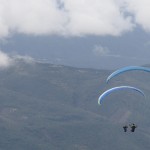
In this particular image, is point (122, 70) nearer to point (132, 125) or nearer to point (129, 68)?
point (129, 68)

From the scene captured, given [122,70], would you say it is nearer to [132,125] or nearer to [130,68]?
[130,68]

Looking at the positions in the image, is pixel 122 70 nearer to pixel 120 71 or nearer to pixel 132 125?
pixel 120 71

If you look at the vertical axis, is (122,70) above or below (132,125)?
above

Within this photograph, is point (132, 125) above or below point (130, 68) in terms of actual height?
below

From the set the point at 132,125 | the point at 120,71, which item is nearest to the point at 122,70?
the point at 120,71

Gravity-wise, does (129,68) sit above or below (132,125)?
above

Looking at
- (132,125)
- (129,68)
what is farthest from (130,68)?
(132,125)
